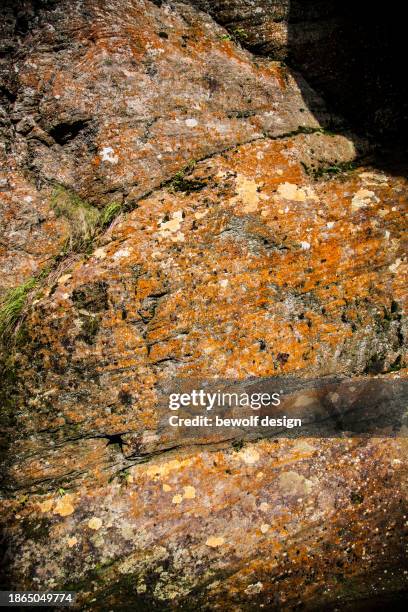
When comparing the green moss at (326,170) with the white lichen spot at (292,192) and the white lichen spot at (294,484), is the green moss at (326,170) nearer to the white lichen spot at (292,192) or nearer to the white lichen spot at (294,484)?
the white lichen spot at (292,192)

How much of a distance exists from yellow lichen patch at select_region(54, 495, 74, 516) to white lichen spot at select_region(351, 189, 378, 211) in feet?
13.0

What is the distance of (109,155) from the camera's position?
4.56 metres

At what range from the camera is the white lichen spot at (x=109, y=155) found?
455 cm

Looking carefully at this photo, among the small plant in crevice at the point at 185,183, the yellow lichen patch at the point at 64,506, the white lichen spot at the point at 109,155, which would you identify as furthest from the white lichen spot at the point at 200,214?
the yellow lichen patch at the point at 64,506

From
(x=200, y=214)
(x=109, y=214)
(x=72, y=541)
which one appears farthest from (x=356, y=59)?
(x=72, y=541)

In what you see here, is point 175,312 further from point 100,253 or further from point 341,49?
point 341,49

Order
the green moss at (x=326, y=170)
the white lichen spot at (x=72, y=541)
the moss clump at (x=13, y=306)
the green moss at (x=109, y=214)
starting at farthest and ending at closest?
the green moss at (x=326, y=170), the green moss at (x=109, y=214), the moss clump at (x=13, y=306), the white lichen spot at (x=72, y=541)

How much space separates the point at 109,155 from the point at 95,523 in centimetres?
370

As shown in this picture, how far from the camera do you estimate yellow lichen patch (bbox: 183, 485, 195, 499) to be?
3723mm

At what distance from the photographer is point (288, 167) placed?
454cm

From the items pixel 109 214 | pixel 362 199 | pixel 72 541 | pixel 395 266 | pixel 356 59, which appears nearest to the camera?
pixel 72 541

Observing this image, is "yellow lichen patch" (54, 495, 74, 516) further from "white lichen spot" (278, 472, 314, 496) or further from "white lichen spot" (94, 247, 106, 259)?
"white lichen spot" (94, 247, 106, 259)

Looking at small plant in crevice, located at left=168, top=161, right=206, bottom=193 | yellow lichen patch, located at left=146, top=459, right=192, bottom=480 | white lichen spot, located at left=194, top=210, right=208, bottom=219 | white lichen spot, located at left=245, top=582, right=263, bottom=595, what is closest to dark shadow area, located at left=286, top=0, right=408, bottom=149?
small plant in crevice, located at left=168, top=161, right=206, bottom=193

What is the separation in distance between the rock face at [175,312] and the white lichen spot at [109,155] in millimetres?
22
